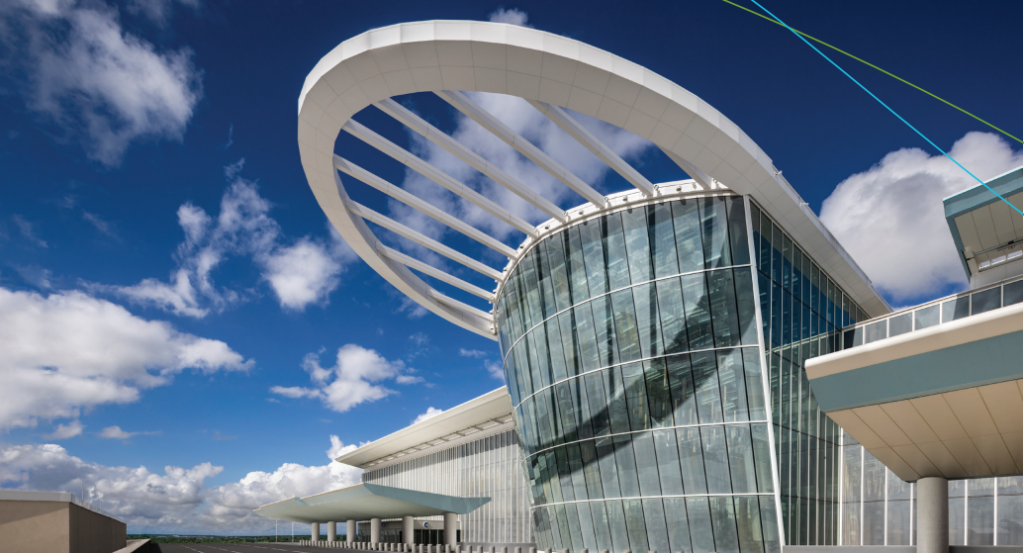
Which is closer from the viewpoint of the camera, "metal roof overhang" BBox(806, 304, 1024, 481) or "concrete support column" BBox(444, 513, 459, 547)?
"metal roof overhang" BBox(806, 304, 1024, 481)

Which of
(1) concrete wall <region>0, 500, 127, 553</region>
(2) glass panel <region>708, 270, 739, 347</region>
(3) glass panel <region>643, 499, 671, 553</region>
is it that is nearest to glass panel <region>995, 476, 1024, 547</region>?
(2) glass panel <region>708, 270, 739, 347</region>

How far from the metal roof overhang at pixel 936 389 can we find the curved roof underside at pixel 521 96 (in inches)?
393

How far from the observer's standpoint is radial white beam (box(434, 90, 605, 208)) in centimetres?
1780

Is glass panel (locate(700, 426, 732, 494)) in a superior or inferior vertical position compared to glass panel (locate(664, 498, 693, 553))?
superior

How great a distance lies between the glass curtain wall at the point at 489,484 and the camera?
40.2 m

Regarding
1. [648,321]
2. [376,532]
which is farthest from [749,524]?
[376,532]

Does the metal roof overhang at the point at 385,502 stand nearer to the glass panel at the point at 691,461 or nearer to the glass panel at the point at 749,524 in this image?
the glass panel at the point at 691,461

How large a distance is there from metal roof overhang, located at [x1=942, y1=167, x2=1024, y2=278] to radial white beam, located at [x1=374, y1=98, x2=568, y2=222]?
13372 millimetres

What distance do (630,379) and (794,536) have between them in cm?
690

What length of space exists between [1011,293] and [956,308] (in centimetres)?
151

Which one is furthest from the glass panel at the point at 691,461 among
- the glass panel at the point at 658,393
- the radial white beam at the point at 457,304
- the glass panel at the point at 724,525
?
the radial white beam at the point at 457,304

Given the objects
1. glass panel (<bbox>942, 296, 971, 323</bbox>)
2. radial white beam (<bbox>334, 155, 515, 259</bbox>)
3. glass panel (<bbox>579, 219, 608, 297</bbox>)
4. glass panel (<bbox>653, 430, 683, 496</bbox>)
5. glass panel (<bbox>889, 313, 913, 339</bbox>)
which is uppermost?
radial white beam (<bbox>334, 155, 515, 259</bbox>)

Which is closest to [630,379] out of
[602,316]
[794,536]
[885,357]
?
[602,316]

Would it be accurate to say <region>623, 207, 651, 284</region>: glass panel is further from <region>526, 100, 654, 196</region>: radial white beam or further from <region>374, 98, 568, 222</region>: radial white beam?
<region>374, 98, 568, 222</region>: radial white beam
